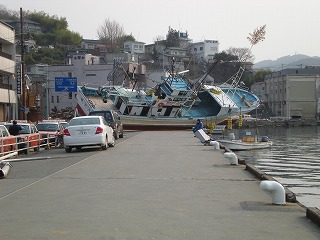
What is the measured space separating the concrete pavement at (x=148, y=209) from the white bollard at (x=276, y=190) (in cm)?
18

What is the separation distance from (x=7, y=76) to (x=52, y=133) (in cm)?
2504

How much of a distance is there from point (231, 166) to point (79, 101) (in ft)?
137

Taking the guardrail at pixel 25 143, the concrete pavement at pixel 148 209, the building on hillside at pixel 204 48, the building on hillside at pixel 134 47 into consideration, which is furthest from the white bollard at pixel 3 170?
the building on hillside at pixel 204 48

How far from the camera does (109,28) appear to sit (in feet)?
423

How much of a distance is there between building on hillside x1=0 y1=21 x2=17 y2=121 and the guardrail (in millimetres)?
20585

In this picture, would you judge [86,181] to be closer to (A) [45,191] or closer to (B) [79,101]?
(A) [45,191]

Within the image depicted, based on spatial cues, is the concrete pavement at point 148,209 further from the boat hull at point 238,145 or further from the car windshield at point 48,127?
the boat hull at point 238,145

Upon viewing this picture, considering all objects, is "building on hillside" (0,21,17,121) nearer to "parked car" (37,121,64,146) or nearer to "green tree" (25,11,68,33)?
"parked car" (37,121,64,146)

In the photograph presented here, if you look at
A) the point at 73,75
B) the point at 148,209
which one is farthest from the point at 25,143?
the point at 73,75

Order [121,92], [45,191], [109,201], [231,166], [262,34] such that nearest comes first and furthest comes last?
[109,201] < [45,191] < [231,166] < [262,34] < [121,92]

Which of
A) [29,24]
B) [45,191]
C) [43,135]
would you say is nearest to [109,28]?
[29,24]

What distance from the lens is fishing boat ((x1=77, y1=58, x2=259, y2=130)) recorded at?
55625 millimetres

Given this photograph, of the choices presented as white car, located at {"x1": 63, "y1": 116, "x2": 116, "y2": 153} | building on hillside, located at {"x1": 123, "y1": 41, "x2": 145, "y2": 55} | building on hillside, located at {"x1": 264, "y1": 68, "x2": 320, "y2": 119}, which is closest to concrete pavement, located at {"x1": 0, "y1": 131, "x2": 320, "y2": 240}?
white car, located at {"x1": 63, "y1": 116, "x2": 116, "y2": 153}

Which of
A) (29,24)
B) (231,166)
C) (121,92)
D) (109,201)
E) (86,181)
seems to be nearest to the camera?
(109,201)
